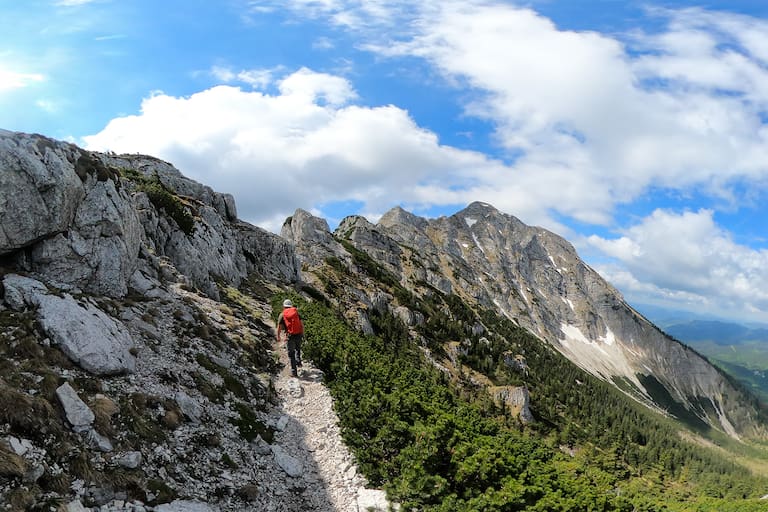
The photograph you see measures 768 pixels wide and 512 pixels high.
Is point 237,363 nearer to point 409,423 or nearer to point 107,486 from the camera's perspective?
point 409,423

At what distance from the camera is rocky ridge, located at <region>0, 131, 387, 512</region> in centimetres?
962

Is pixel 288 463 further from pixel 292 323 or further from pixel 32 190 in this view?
pixel 32 190

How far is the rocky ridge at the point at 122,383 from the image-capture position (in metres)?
9.62

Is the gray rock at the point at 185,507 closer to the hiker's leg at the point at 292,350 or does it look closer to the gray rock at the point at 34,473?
the gray rock at the point at 34,473

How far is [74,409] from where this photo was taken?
10.7 meters

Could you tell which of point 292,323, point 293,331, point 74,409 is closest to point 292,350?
point 293,331

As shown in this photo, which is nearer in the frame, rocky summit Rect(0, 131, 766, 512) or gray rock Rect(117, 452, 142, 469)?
rocky summit Rect(0, 131, 766, 512)

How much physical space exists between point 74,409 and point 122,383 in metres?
2.90

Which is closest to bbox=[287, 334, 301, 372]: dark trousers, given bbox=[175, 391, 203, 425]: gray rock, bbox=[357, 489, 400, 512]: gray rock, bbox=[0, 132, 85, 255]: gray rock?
bbox=[175, 391, 203, 425]: gray rock

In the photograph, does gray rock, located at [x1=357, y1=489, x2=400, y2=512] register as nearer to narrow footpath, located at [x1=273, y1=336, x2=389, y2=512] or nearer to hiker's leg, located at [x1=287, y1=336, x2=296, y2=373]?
narrow footpath, located at [x1=273, y1=336, x2=389, y2=512]

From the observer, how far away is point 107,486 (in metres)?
9.33

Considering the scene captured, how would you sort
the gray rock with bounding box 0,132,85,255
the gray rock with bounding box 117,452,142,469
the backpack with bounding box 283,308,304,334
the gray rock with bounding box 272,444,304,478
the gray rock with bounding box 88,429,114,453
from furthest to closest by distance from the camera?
1. the backpack with bounding box 283,308,304,334
2. the gray rock with bounding box 0,132,85,255
3. the gray rock with bounding box 272,444,304,478
4. the gray rock with bounding box 88,429,114,453
5. the gray rock with bounding box 117,452,142,469

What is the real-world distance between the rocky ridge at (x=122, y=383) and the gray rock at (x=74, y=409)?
0.13ft

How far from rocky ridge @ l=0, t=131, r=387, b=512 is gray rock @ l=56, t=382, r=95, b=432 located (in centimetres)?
4
